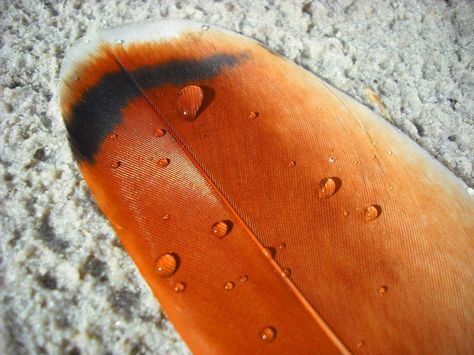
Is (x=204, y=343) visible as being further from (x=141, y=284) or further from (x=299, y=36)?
(x=299, y=36)

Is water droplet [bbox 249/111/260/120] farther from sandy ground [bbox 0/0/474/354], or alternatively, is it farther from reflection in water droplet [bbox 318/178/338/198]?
sandy ground [bbox 0/0/474/354]

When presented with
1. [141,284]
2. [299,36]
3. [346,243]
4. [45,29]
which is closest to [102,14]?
[45,29]

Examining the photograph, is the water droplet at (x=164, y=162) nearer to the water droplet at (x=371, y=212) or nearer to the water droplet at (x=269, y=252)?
the water droplet at (x=269, y=252)

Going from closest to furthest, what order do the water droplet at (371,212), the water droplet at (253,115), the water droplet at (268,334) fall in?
1. the water droplet at (268,334)
2. the water droplet at (371,212)
3. the water droplet at (253,115)

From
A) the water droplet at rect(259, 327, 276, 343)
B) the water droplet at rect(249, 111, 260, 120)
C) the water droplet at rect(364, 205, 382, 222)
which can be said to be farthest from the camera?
the water droplet at rect(249, 111, 260, 120)

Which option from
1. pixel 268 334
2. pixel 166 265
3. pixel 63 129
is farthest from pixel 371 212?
pixel 63 129

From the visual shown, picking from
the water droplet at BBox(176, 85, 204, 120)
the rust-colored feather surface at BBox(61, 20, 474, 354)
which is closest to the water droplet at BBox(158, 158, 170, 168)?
the rust-colored feather surface at BBox(61, 20, 474, 354)

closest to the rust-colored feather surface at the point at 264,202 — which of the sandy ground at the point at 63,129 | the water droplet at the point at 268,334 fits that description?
the water droplet at the point at 268,334
